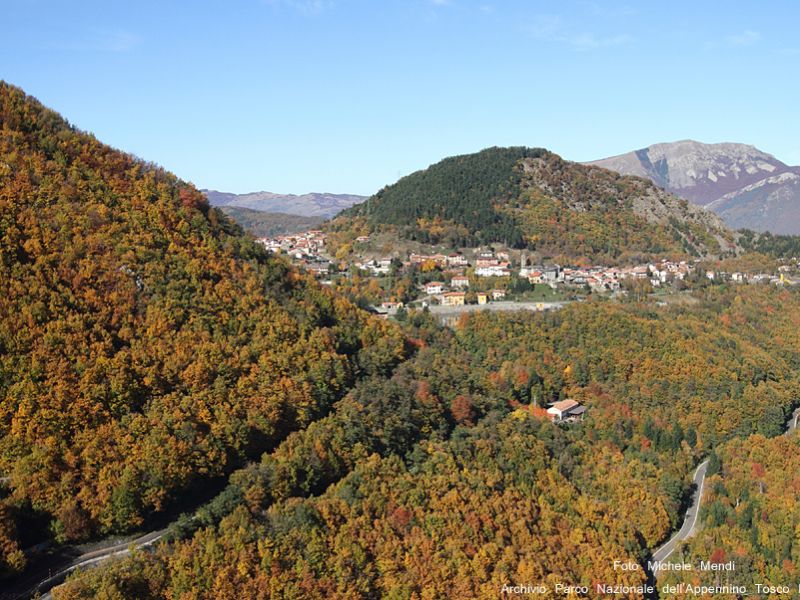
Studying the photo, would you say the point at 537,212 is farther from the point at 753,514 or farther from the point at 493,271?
the point at 753,514

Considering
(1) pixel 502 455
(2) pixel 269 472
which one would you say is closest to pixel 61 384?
(2) pixel 269 472

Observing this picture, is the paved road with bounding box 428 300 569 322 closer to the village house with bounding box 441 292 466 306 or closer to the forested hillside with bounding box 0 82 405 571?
the village house with bounding box 441 292 466 306

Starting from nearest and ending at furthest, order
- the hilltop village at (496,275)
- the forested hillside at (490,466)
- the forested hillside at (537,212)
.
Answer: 1. the forested hillside at (490,466)
2. the hilltop village at (496,275)
3. the forested hillside at (537,212)

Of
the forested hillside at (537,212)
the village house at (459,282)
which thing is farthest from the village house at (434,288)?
the forested hillside at (537,212)

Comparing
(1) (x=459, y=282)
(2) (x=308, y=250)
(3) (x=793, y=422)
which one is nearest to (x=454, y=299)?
(1) (x=459, y=282)

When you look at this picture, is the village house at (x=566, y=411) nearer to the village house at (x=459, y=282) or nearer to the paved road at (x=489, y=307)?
the paved road at (x=489, y=307)

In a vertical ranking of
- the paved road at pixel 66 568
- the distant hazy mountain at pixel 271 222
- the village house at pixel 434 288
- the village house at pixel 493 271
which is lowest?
the paved road at pixel 66 568
